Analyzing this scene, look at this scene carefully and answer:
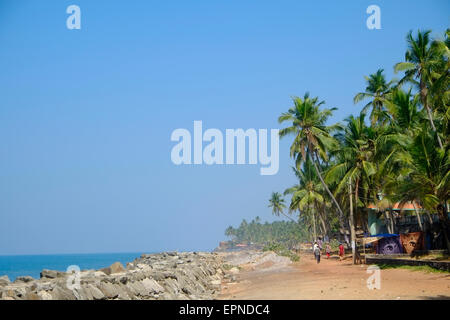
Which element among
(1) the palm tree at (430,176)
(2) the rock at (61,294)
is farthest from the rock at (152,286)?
(1) the palm tree at (430,176)

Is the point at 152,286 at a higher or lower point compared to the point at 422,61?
lower

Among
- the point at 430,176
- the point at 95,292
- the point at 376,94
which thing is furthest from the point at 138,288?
the point at 376,94

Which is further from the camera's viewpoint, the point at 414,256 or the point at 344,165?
the point at 344,165

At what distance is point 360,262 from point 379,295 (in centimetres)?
1551

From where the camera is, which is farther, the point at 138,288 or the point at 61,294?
the point at 138,288

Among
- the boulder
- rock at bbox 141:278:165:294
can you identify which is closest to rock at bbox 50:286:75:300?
rock at bbox 141:278:165:294

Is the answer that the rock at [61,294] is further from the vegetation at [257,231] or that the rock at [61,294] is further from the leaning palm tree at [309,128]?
the vegetation at [257,231]

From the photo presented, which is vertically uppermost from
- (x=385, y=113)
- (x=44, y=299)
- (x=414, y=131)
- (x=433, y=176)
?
(x=385, y=113)

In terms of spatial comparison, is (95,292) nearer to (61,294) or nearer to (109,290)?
(109,290)

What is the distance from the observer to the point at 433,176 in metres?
19.7

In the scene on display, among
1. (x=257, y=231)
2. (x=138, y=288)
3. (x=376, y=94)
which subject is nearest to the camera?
(x=138, y=288)
